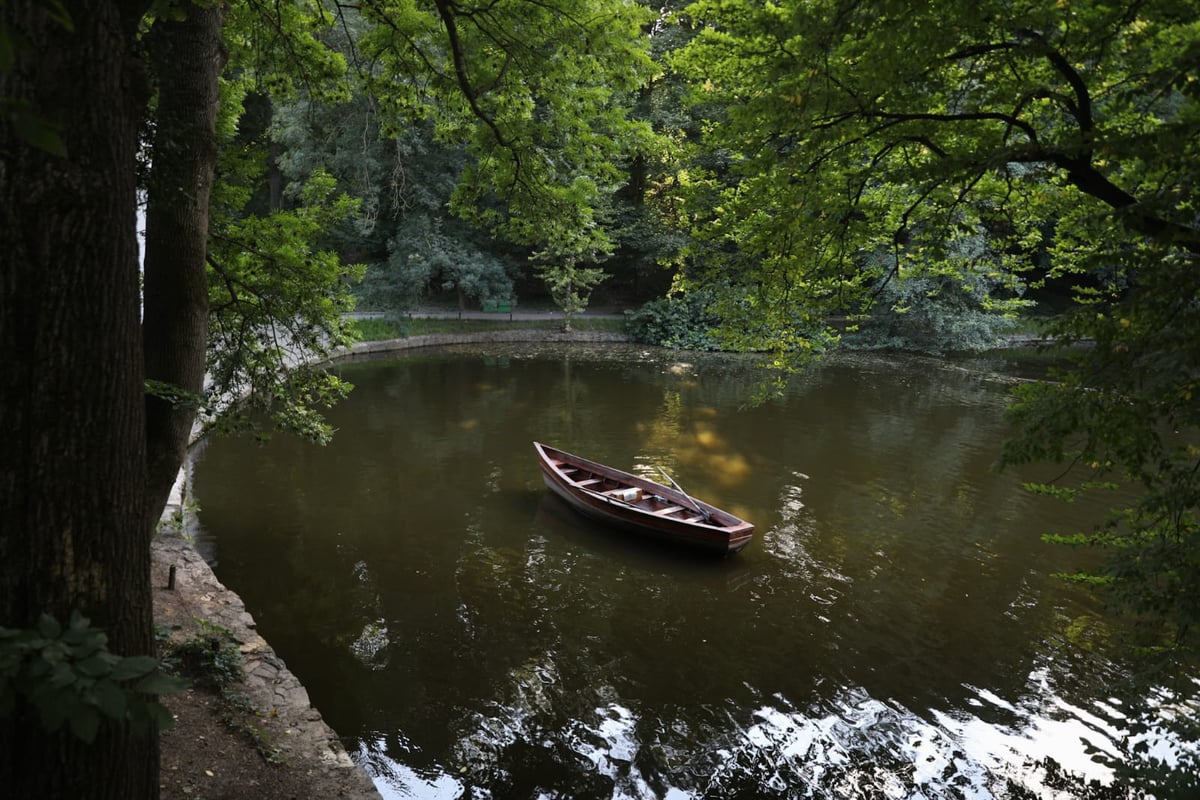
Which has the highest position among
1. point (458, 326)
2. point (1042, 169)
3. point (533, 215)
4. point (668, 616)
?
point (1042, 169)

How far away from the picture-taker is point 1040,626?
30.7 feet

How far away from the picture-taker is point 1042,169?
523 cm

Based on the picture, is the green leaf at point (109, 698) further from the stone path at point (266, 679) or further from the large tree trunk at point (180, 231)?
the large tree trunk at point (180, 231)

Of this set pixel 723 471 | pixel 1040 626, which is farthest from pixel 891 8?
pixel 723 471

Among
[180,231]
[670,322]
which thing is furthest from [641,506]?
[670,322]

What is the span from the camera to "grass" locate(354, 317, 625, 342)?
2723 cm

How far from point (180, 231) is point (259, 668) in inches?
139

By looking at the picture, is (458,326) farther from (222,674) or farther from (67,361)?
(67,361)

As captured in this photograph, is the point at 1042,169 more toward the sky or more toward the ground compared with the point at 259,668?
more toward the sky

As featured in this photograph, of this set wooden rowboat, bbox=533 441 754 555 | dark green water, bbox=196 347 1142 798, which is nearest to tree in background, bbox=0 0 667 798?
dark green water, bbox=196 347 1142 798

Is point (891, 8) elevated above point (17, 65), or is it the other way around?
point (891, 8)

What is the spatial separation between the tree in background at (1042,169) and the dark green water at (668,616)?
3.19 meters

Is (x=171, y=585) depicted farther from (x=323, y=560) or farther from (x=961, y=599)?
(x=961, y=599)

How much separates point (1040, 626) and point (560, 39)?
28.4 feet
